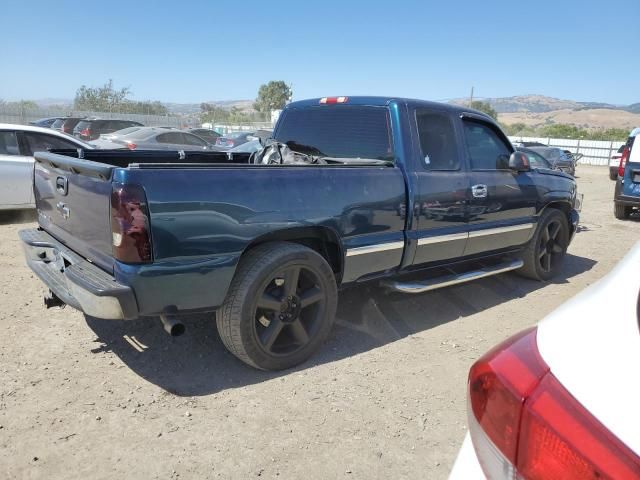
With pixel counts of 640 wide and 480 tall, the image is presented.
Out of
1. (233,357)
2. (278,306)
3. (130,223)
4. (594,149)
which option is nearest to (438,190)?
(278,306)

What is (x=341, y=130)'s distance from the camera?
439 cm

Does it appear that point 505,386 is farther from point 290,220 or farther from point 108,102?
point 108,102

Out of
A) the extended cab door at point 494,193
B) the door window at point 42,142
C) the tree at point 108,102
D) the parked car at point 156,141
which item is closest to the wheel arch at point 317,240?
the extended cab door at point 494,193

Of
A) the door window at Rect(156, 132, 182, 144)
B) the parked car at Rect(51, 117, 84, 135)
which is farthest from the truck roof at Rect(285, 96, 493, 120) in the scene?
the parked car at Rect(51, 117, 84, 135)

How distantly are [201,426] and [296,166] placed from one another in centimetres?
170

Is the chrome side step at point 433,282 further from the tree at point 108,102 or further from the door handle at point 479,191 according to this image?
the tree at point 108,102

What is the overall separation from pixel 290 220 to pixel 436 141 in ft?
5.67

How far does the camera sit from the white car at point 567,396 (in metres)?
0.96

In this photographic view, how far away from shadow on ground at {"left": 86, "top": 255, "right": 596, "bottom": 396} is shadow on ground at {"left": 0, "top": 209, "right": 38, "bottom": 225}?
4.47 meters

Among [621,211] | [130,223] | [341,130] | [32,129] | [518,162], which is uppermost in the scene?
[341,130]

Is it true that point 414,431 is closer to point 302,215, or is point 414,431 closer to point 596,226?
point 302,215

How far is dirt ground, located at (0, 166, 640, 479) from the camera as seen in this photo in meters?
2.51

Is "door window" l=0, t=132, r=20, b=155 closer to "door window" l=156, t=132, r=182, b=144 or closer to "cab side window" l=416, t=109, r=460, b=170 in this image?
"cab side window" l=416, t=109, r=460, b=170

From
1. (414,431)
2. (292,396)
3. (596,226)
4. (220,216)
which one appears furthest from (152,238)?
(596,226)
